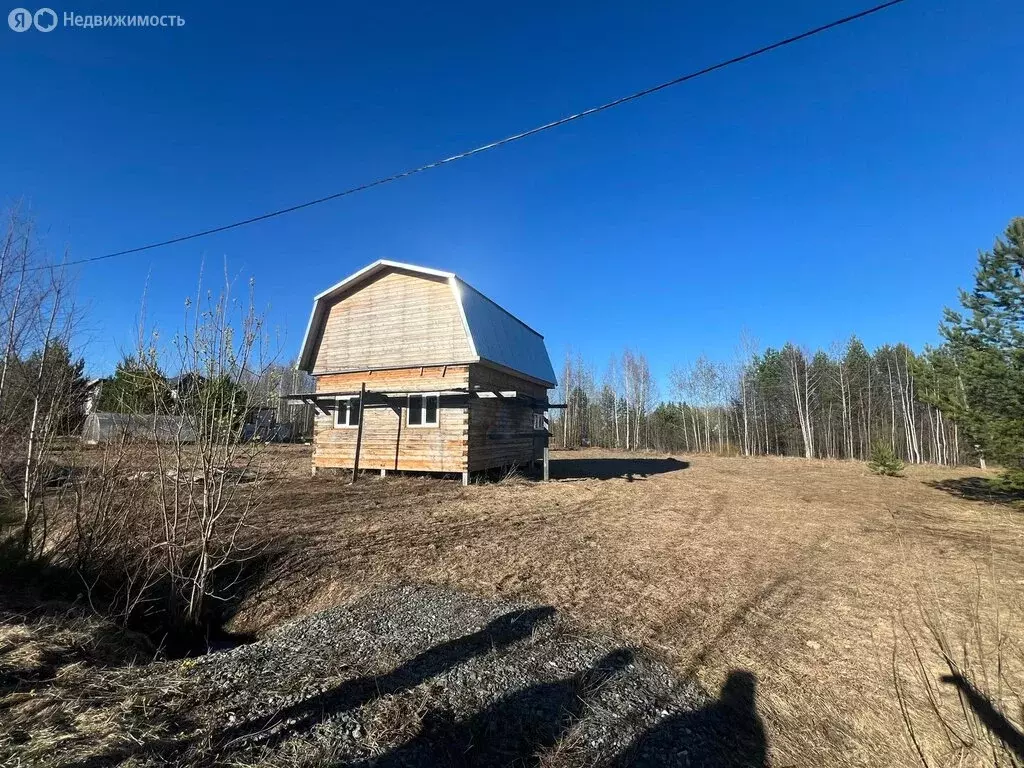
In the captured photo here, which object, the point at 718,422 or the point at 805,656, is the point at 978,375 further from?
the point at 718,422

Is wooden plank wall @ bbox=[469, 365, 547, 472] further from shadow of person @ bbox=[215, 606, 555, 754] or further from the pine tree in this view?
Answer: the pine tree

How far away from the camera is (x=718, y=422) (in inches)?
1518

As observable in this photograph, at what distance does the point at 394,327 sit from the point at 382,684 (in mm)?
12712

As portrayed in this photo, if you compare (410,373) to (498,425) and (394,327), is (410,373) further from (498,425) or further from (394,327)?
(498,425)

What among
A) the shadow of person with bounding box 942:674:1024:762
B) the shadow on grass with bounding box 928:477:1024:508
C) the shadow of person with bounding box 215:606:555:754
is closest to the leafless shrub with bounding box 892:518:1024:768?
the shadow of person with bounding box 942:674:1024:762

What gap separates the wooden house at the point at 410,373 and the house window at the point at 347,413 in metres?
0.03

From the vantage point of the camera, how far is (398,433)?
14359 mm

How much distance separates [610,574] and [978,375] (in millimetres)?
→ 10236

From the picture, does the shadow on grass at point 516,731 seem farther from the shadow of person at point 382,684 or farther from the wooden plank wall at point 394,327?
the wooden plank wall at point 394,327

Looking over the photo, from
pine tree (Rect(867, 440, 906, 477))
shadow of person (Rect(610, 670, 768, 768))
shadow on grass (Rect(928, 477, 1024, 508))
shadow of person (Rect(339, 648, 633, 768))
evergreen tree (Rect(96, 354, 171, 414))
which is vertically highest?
evergreen tree (Rect(96, 354, 171, 414))

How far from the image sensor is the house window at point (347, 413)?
15148 millimetres

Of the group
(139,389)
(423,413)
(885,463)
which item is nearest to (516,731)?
(139,389)

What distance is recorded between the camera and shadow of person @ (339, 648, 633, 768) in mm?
2361

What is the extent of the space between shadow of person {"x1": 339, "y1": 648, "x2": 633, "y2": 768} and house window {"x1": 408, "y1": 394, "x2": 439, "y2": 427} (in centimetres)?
1128
